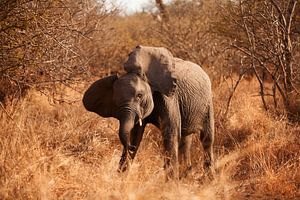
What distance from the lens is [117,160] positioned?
576 centimetres

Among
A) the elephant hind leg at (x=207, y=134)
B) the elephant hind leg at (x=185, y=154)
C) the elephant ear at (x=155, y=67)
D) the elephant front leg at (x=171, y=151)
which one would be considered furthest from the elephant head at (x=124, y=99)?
the elephant hind leg at (x=207, y=134)

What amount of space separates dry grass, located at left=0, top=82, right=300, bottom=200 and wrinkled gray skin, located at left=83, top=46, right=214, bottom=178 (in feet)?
0.90

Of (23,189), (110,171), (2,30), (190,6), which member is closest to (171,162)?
(110,171)

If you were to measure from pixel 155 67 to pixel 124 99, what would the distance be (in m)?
0.61

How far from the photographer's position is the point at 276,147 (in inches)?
257

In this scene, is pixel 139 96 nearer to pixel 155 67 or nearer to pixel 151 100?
pixel 151 100

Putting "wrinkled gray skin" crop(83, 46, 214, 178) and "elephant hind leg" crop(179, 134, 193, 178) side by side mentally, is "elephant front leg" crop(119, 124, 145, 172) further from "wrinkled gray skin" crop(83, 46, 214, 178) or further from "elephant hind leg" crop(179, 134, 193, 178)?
"elephant hind leg" crop(179, 134, 193, 178)

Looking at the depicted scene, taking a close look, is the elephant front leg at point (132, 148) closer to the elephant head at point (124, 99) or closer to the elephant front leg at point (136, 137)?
the elephant front leg at point (136, 137)

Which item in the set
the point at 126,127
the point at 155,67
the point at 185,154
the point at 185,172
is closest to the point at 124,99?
the point at 126,127

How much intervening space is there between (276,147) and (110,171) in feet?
8.20

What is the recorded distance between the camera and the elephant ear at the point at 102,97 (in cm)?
535

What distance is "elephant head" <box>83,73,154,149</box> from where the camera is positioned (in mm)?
4961

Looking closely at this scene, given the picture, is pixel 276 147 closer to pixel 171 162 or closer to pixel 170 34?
pixel 171 162

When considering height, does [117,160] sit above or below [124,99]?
below
